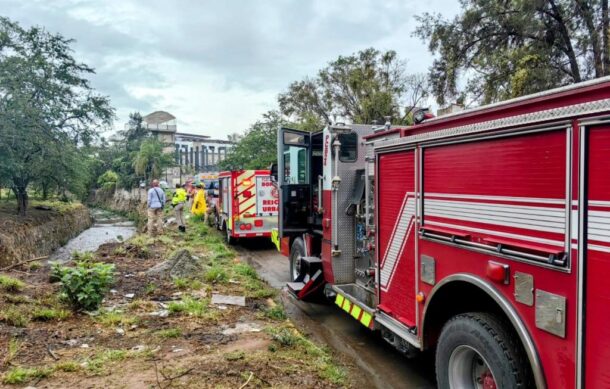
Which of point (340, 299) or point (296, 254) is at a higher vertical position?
point (296, 254)

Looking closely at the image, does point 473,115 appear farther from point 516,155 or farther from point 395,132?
point 395,132

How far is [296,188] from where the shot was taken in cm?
675

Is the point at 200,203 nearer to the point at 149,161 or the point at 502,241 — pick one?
the point at 502,241

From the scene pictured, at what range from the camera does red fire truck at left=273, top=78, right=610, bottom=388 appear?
6.93 feet

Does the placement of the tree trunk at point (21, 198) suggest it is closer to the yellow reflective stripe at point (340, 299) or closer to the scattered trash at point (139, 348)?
the scattered trash at point (139, 348)

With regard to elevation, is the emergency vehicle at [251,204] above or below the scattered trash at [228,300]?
above

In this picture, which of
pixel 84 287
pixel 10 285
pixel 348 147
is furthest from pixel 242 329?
pixel 10 285

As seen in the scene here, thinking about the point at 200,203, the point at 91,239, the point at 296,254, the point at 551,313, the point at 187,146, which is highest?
the point at 187,146

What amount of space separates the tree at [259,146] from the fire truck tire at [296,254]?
21.6 meters

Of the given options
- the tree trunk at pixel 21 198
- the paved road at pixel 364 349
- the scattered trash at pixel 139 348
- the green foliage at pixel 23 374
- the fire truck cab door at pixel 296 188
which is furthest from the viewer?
the tree trunk at pixel 21 198

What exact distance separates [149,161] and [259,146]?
13.8 metres

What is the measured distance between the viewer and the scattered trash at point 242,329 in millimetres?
5098

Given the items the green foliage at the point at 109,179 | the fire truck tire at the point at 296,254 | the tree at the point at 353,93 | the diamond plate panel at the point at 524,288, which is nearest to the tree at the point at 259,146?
the tree at the point at 353,93

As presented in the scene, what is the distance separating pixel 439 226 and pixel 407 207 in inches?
20.2
